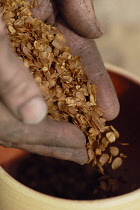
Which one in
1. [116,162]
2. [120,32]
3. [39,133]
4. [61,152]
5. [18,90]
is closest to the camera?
[18,90]

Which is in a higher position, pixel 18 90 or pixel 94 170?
pixel 18 90

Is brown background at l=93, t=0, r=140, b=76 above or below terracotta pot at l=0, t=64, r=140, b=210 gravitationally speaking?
below

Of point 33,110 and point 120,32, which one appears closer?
point 33,110

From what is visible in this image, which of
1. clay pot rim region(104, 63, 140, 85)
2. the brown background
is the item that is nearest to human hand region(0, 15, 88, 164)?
clay pot rim region(104, 63, 140, 85)

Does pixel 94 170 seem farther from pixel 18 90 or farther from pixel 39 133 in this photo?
pixel 18 90

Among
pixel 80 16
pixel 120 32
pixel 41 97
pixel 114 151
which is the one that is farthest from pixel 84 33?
pixel 120 32

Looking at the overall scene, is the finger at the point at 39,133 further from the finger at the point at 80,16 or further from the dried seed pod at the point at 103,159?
the finger at the point at 80,16

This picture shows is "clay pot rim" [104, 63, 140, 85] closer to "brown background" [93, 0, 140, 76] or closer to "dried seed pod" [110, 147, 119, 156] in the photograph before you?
"dried seed pod" [110, 147, 119, 156]
